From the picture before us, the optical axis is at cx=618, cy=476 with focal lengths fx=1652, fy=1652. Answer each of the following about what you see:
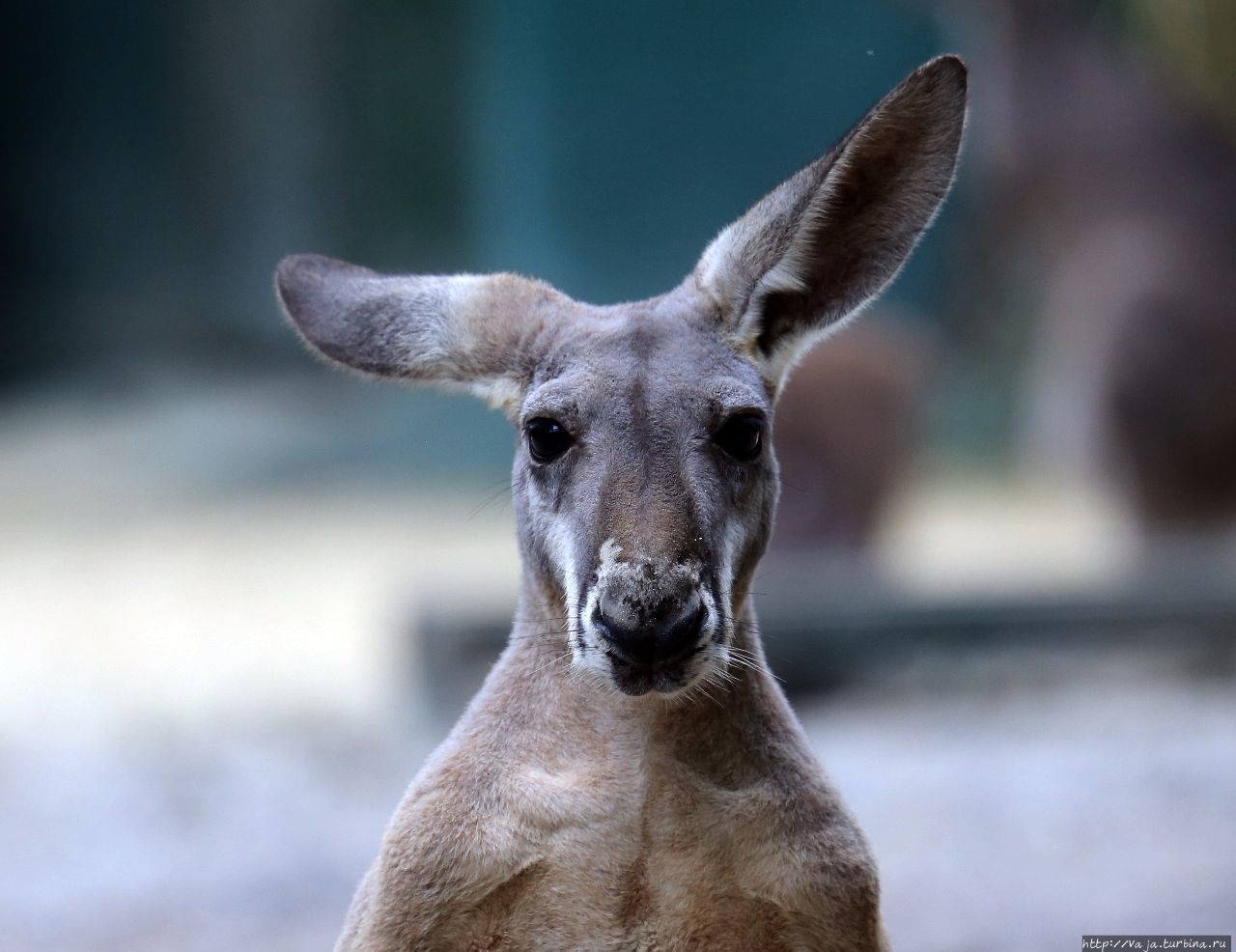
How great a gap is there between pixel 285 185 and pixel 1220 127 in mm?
7114

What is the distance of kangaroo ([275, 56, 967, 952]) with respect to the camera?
2.50 metres

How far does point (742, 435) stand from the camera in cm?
266

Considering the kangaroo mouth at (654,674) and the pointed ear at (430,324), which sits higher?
the pointed ear at (430,324)

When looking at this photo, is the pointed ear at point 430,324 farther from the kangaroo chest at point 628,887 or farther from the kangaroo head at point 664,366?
the kangaroo chest at point 628,887

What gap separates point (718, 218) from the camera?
34.0 feet

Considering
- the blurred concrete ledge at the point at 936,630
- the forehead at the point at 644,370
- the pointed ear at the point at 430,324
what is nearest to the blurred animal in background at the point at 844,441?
the blurred concrete ledge at the point at 936,630

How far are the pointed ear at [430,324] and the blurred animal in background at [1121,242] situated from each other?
6.59 meters

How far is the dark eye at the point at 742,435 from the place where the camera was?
2639 mm

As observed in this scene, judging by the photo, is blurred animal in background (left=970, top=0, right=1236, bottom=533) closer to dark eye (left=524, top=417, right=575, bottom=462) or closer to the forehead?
the forehead

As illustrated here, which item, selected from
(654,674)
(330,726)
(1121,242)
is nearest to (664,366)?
(654,674)

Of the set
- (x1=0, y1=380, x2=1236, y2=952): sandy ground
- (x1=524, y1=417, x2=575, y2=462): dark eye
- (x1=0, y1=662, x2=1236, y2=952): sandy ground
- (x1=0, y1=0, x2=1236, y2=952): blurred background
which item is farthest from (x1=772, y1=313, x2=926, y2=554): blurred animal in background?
(x1=524, y1=417, x2=575, y2=462): dark eye

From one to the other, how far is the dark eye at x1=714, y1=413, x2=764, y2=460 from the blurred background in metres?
0.94

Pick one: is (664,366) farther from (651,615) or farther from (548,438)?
(651,615)

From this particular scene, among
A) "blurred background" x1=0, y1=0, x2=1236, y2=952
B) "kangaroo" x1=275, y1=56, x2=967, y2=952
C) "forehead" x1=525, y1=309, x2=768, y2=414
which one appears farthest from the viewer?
"blurred background" x1=0, y1=0, x2=1236, y2=952
